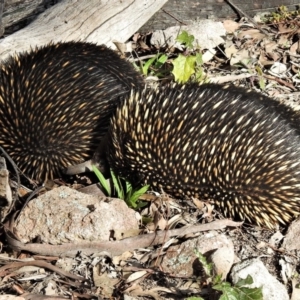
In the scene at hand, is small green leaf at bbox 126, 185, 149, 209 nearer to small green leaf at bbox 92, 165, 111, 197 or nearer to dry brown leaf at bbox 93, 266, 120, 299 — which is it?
small green leaf at bbox 92, 165, 111, 197

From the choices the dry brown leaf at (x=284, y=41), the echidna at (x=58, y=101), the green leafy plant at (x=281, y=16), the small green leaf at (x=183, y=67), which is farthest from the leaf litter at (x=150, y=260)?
the green leafy plant at (x=281, y=16)

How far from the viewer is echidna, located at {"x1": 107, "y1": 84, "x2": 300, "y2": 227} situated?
3.90m

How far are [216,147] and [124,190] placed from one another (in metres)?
0.74

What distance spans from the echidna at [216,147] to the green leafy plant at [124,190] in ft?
0.36

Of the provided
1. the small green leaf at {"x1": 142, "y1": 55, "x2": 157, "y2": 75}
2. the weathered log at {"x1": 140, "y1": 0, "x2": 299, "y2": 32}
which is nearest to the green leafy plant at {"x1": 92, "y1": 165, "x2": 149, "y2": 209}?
the small green leaf at {"x1": 142, "y1": 55, "x2": 157, "y2": 75}

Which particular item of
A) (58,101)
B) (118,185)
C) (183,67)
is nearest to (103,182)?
(118,185)

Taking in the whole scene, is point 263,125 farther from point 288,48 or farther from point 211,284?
point 288,48

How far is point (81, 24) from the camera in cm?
506

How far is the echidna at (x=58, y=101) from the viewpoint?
13.8ft

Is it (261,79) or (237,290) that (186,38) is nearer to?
(261,79)

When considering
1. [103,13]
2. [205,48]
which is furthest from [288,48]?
[103,13]

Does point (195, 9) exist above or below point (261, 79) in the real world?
above

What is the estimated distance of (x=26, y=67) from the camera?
4281 millimetres

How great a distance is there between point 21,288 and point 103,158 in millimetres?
1198
